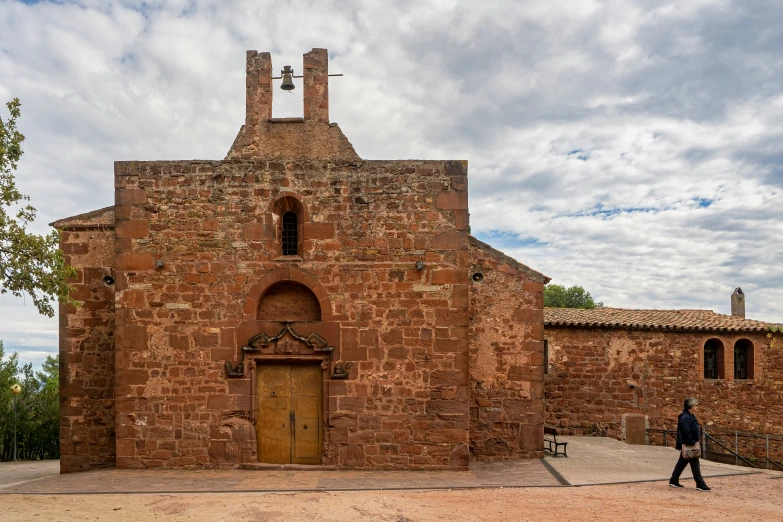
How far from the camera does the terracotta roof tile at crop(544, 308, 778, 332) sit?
1847 cm

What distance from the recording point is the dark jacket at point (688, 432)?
952 cm

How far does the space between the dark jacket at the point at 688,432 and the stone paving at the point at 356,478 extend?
1.10 m

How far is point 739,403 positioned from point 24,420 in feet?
83.7

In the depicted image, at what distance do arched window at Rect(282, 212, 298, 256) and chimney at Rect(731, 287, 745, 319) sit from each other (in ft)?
76.8

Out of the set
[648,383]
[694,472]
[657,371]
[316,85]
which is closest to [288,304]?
[316,85]

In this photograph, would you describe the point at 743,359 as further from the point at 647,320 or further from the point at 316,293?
the point at 316,293

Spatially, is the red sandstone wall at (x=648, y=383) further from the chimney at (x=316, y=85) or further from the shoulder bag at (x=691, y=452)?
the chimney at (x=316, y=85)

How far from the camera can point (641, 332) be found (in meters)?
18.8

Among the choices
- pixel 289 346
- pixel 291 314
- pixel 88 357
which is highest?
pixel 291 314

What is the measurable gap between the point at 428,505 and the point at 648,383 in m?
12.8

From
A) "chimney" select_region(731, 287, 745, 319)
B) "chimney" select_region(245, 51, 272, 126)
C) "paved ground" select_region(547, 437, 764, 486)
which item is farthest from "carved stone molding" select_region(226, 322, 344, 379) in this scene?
"chimney" select_region(731, 287, 745, 319)

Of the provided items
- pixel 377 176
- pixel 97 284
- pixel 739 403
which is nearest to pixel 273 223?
pixel 377 176

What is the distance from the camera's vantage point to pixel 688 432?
9.55 m

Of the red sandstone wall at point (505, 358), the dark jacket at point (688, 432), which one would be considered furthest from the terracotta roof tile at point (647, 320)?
the dark jacket at point (688, 432)
